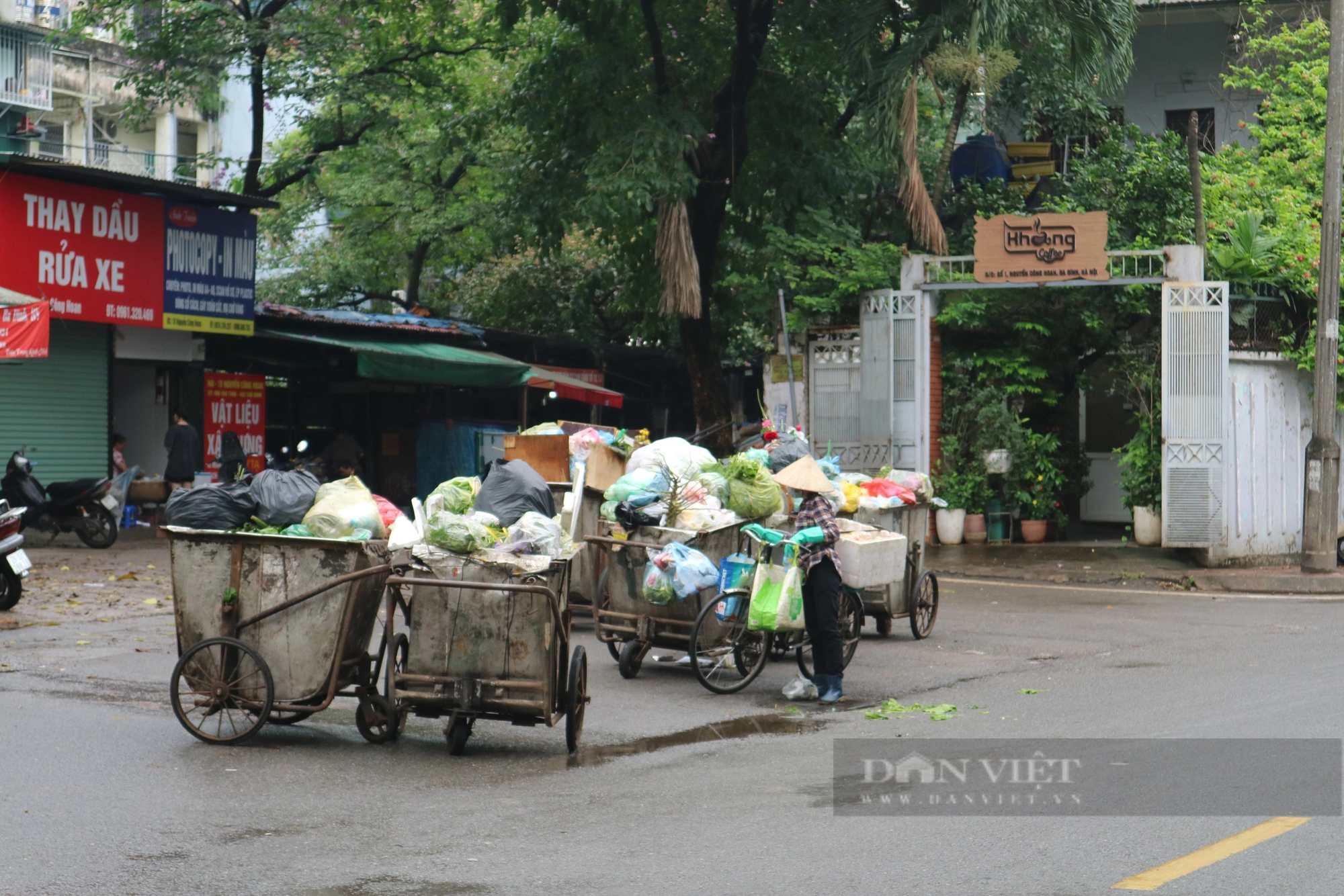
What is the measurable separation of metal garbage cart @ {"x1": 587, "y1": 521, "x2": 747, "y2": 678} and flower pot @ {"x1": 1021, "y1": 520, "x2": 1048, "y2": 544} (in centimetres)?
999

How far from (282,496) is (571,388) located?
1610 cm

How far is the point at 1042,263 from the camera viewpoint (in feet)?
57.2

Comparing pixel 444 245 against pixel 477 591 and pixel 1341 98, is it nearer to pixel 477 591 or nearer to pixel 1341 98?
pixel 1341 98

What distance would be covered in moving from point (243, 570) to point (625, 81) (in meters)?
13.2

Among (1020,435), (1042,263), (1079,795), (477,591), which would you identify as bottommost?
(1079,795)

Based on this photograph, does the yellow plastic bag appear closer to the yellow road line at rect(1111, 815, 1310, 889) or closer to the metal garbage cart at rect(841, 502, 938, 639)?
the metal garbage cart at rect(841, 502, 938, 639)

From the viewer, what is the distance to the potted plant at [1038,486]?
61.0 ft

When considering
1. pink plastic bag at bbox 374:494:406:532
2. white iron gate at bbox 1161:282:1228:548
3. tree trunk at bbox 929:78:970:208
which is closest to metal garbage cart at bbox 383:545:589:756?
pink plastic bag at bbox 374:494:406:532

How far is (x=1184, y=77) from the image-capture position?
26203mm

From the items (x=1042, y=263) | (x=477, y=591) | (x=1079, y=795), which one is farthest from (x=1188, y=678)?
(x=1042, y=263)

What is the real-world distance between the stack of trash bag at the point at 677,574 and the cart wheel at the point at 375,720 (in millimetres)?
2446

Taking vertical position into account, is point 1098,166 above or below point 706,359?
above

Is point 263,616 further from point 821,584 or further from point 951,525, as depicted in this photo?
point 951,525

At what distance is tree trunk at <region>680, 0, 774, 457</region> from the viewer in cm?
1955
